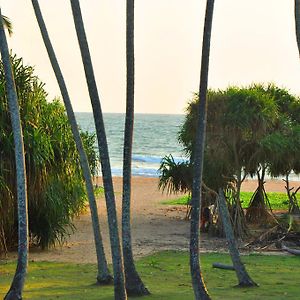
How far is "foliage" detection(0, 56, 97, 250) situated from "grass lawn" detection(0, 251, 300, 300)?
1.90 meters

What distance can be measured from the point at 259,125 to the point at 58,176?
8.49 metres

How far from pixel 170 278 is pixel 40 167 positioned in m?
4.99

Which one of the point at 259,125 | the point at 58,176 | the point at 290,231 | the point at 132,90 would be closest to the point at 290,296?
the point at 132,90

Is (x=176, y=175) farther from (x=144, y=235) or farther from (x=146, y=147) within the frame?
(x=146, y=147)

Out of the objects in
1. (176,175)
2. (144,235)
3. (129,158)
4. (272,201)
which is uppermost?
(129,158)

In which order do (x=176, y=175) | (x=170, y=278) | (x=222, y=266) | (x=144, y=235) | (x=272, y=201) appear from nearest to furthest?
1. (x=170, y=278)
2. (x=222, y=266)
3. (x=144, y=235)
4. (x=176, y=175)
5. (x=272, y=201)

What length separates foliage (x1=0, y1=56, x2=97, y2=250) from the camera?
20.4 meters

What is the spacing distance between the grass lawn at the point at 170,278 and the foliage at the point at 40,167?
1901 mm

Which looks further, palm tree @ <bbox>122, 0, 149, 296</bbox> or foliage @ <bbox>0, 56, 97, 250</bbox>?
foliage @ <bbox>0, 56, 97, 250</bbox>

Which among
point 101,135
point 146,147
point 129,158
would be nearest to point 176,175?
point 129,158

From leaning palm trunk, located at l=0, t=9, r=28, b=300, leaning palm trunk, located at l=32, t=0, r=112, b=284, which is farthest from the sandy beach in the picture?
leaning palm trunk, located at l=0, t=9, r=28, b=300

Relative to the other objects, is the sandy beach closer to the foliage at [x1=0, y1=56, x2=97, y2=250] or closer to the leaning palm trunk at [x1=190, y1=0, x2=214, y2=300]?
the foliage at [x1=0, y1=56, x2=97, y2=250]

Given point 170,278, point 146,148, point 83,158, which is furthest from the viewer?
point 146,148

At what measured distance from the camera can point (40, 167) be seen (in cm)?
2109
